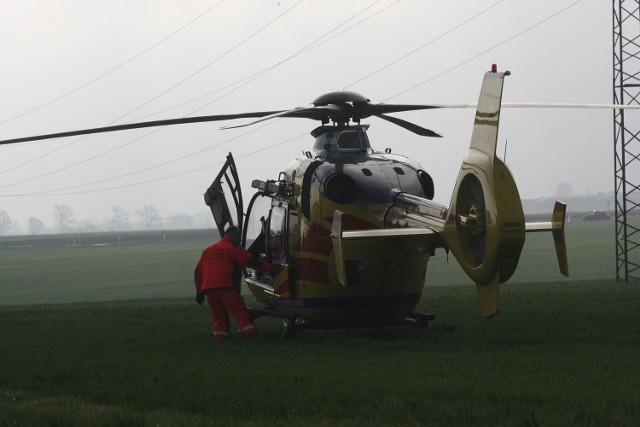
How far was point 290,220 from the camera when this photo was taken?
13750 millimetres

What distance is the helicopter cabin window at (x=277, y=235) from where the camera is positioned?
13.9m

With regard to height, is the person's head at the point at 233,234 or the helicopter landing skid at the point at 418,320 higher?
the person's head at the point at 233,234

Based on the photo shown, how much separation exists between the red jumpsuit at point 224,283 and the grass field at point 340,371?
0.37 metres

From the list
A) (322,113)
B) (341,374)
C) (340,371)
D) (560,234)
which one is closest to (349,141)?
(322,113)

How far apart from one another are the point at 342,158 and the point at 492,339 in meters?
3.34

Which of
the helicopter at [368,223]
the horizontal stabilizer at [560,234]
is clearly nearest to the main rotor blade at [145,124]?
the helicopter at [368,223]

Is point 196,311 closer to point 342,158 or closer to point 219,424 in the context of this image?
point 342,158

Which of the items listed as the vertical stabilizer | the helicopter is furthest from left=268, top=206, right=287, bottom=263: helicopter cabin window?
the vertical stabilizer

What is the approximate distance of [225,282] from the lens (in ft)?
45.5

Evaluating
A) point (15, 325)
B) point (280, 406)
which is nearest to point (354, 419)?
point (280, 406)

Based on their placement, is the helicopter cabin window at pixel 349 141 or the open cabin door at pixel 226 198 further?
the open cabin door at pixel 226 198

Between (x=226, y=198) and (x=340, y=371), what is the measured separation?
259 inches

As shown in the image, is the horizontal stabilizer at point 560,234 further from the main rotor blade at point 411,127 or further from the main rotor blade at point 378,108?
the main rotor blade at point 411,127

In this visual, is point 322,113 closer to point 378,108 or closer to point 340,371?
point 378,108
